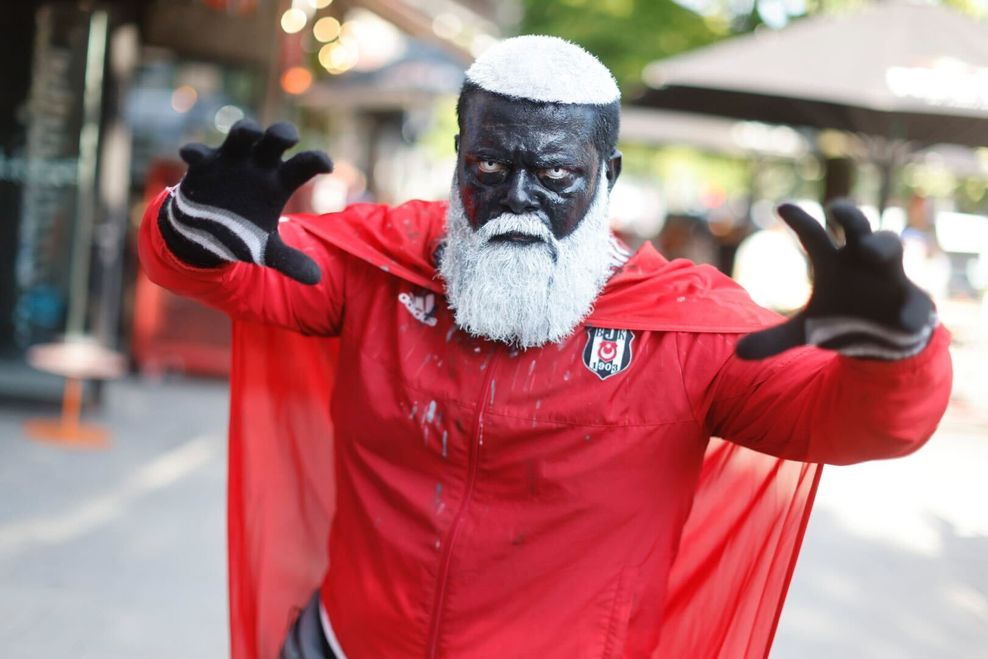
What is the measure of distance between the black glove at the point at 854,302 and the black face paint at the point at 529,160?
0.57 m

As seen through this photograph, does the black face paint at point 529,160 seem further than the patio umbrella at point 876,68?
No

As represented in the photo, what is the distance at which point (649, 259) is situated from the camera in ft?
7.48

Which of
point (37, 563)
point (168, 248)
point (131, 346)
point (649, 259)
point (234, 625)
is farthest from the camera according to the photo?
point (131, 346)

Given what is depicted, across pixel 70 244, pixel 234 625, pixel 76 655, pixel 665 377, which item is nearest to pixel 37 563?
pixel 76 655

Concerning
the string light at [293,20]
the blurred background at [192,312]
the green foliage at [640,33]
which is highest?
the green foliage at [640,33]

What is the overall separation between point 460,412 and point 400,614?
384 millimetres

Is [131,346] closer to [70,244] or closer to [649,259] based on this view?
[70,244]

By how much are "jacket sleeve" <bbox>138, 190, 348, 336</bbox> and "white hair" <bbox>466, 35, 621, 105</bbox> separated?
48cm

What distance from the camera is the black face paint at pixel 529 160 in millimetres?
2080

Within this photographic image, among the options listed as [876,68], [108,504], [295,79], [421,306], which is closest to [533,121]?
[421,306]

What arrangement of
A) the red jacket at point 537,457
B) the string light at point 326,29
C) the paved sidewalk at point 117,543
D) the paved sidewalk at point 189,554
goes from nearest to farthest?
the red jacket at point 537,457 < the paved sidewalk at point 117,543 < the paved sidewalk at point 189,554 < the string light at point 326,29

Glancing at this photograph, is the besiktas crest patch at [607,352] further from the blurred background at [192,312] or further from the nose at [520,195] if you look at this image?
the blurred background at [192,312]

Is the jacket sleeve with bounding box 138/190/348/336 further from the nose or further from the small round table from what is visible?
the small round table

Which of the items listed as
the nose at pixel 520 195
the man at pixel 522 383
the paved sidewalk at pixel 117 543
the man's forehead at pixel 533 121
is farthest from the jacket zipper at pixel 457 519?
the paved sidewalk at pixel 117 543
